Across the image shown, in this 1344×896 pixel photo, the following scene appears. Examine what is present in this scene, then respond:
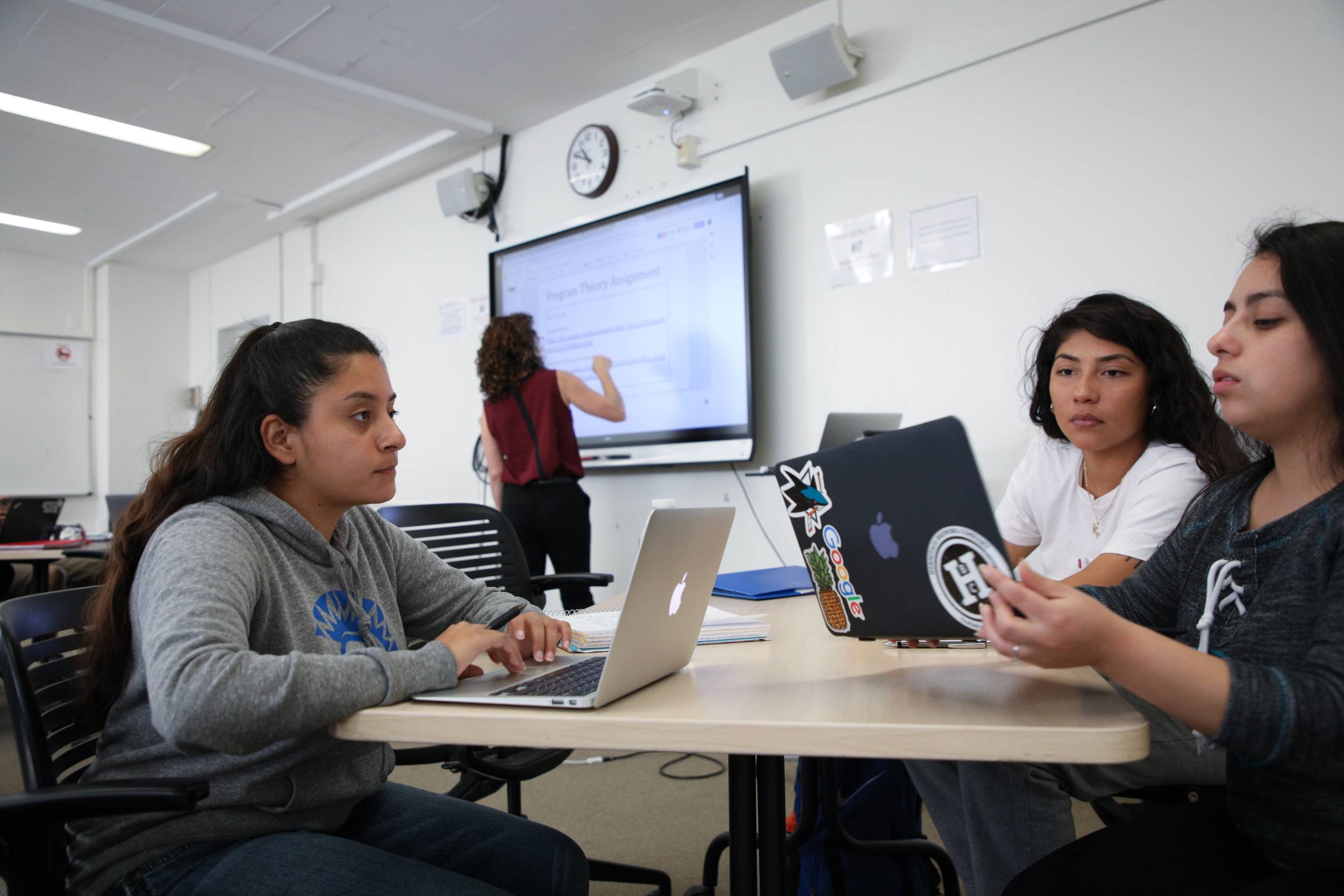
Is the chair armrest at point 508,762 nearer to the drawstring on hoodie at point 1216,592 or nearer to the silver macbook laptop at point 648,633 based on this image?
the silver macbook laptop at point 648,633

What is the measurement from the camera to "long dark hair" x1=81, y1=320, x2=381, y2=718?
1.06m

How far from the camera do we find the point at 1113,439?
1.73 meters

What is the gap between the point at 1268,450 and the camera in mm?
1109

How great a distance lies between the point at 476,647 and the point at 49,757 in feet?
1.57

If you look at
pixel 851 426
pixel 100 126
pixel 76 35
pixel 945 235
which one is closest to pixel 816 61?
pixel 945 235

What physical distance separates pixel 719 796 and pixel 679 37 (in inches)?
109

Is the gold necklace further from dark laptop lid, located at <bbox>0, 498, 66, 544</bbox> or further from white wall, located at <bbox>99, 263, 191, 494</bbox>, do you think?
white wall, located at <bbox>99, 263, 191, 494</bbox>

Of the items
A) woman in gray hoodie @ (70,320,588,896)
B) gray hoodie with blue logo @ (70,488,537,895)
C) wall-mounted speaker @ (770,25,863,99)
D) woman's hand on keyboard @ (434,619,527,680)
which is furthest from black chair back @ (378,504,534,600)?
wall-mounted speaker @ (770,25,863,99)

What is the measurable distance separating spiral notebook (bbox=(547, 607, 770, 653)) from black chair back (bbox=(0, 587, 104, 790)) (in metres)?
0.60

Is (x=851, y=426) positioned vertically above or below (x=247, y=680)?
above

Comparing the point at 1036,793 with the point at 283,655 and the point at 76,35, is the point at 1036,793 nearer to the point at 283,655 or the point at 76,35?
the point at 283,655

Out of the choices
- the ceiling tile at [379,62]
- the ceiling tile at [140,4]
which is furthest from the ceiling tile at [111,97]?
the ceiling tile at [379,62]

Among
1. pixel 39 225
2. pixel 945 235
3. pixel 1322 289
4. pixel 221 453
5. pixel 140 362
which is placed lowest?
pixel 221 453

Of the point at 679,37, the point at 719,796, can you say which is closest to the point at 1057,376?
the point at 719,796
